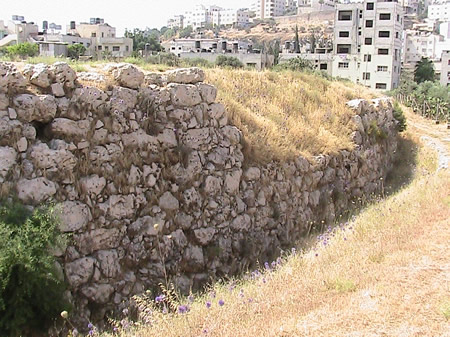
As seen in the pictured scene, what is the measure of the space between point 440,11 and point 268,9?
56074mm

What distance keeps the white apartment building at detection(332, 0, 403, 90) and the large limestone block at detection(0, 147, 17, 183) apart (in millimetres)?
45314

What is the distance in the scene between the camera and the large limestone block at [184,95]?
30.0ft

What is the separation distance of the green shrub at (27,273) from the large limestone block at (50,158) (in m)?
0.82

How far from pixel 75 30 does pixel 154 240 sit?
56686 mm

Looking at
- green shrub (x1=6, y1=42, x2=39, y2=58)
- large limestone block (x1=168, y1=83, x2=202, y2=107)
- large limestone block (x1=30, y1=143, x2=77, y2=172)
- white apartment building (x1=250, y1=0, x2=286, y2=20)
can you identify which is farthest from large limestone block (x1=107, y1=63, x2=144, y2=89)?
white apartment building (x1=250, y1=0, x2=286, y2=20)

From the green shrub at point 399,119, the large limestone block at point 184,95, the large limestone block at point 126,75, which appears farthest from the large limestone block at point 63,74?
the green shrub at point 399,119

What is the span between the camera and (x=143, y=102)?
874 centimetres

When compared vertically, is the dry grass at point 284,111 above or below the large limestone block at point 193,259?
above

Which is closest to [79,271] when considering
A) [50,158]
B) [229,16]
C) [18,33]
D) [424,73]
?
[50,158]

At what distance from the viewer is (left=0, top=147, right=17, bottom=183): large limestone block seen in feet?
22.2

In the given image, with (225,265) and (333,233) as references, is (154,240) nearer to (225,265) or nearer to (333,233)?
(225,265)

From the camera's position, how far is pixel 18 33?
155ft

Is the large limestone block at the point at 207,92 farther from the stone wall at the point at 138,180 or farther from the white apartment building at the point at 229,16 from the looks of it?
the white apartment building at the point at 229,16

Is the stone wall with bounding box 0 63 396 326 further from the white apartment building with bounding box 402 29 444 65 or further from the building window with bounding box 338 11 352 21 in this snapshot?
the white apartment building with bounding box 402 29 444 65
